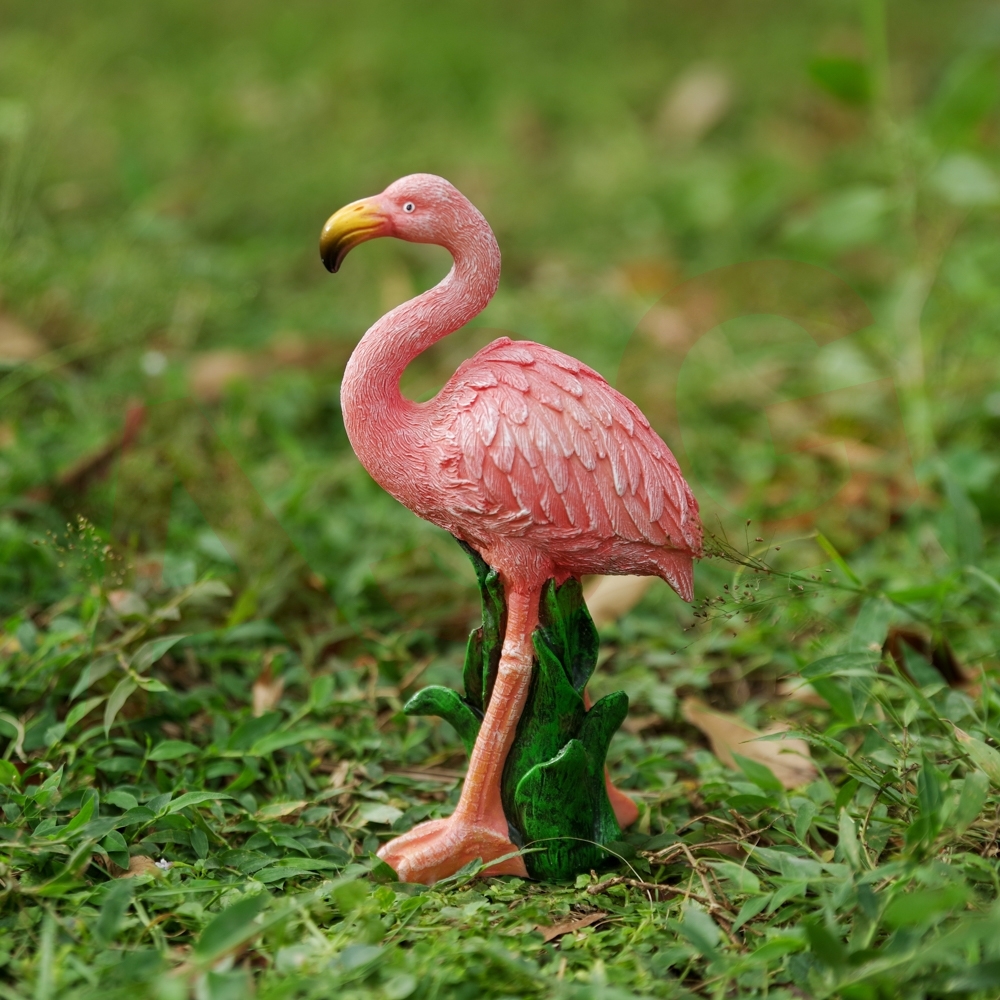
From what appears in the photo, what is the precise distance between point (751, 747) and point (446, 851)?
2.15ft

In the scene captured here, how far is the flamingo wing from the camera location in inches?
60.7

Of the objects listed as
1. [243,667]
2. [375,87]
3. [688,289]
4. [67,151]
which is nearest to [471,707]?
[243,667]

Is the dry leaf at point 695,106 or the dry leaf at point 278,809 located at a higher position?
the dry leaf at point 695,106

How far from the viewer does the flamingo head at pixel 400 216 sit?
63.3 inches

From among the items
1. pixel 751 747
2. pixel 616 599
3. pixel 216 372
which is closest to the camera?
pixel 751 747

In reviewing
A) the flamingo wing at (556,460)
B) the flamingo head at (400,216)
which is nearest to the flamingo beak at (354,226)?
the flamingo head at (400,216)

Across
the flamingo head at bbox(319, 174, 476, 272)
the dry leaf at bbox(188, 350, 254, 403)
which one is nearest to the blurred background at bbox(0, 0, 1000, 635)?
the dry leaf at bbox(188, 350, 254, 403)

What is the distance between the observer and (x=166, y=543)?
2.51m

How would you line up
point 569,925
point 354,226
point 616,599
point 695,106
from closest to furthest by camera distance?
1. point 569,925
2. point 354,226
3. point 616,599
4. point 695,106

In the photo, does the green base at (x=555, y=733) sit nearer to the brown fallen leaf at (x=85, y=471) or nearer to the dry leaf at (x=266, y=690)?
the dry leaf at (x=266, y=690)

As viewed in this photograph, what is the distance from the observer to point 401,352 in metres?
1.63

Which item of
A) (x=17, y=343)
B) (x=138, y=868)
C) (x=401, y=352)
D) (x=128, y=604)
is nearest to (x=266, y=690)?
(x=128, y=604)

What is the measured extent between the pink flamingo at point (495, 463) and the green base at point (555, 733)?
23mm

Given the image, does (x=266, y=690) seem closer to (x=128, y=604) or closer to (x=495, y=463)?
(x=128, y=604)
